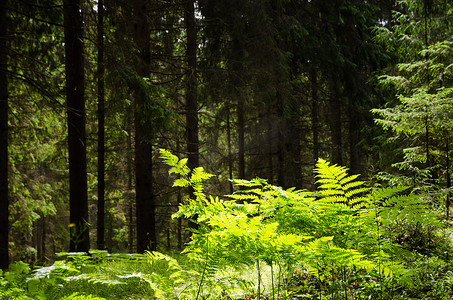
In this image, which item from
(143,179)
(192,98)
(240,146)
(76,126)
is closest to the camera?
(76,126)

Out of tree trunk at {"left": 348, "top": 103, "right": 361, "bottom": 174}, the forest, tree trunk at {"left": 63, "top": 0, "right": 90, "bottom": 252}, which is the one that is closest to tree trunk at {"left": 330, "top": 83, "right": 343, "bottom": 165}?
the forest

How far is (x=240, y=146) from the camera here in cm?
1639

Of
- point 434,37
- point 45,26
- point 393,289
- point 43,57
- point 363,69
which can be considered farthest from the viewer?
point 363,69

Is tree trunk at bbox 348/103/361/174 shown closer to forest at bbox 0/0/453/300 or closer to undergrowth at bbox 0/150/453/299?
forest at bbox 0/0/453/300

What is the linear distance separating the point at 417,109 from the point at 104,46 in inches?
255

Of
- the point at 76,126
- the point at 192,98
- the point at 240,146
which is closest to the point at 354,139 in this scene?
the point at 240,146

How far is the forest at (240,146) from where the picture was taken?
2.26 m

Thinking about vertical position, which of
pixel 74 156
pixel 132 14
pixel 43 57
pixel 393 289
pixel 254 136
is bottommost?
pixel 393 289

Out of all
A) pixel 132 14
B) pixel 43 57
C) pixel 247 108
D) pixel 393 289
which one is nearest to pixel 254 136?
pixel 247 108

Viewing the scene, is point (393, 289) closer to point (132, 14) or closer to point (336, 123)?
point (132, 14)

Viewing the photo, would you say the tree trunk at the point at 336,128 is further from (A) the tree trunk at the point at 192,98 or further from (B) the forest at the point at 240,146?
(A) the tree trunk at the point at 192,98

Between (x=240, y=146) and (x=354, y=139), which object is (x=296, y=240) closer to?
(x=354, y=139)

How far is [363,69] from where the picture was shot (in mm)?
15180

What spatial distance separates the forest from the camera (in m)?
2.26
